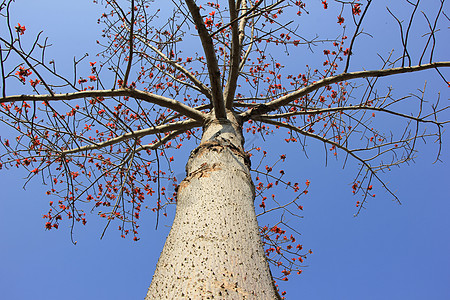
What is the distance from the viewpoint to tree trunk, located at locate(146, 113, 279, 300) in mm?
965

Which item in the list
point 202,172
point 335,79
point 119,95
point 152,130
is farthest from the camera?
point 152,130

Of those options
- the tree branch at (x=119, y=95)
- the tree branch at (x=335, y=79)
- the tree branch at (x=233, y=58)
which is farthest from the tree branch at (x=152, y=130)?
the tree branch at (x=335, y=79)

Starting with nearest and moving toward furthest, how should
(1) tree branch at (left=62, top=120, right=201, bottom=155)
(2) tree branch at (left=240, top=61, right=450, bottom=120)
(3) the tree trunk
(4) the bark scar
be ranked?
1. (3) the tree trunk
2. (4) the bark scar
3. (2) tree branch at (left=240, top=61, right=450, bottom=120)
4. (1) tree branch at (left=62, top=120, right=201, bottom=155)

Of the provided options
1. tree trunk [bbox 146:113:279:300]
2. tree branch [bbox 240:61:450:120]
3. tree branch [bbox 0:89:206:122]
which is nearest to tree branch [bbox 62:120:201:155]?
tree branch [bbox 0:89:206:122]

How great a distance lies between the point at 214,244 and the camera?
1.14 metres

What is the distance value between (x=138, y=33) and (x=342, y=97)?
3.03m

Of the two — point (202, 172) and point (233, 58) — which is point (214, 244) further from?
point (233, 58)

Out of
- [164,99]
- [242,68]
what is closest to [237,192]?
[164,99]

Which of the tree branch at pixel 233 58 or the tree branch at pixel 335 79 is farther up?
the tree branch at pixel 233 58

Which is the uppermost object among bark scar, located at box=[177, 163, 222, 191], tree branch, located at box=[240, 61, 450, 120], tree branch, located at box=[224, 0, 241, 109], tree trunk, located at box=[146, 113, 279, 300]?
tree branch, located at box=[224, 0, 241, 109]

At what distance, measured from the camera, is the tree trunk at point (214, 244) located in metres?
0.96

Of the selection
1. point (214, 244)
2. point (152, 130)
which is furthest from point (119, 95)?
point (214, 244)

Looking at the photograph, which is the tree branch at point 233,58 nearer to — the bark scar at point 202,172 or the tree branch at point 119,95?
the tree branch at point 119,95

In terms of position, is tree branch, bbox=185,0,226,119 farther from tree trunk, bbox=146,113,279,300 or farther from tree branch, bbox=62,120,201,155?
tree trunk, bbox=146,113,279,300
